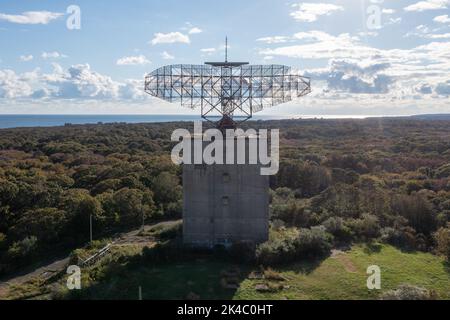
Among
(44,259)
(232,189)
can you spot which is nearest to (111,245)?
(44,259)

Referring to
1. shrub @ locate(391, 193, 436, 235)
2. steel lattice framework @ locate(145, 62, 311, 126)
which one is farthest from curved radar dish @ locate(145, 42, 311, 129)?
shrub @ locate(391, 193, 436, 235)

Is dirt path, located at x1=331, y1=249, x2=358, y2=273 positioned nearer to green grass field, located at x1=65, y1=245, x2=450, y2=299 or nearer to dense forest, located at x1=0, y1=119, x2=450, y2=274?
green grass field, located at x1=65, y1=245, x2=450, y2=299

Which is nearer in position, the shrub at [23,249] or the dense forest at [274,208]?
the shrub at [23,249]

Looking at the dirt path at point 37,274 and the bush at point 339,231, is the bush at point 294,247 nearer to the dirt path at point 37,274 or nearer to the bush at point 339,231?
the bush at point 339,231

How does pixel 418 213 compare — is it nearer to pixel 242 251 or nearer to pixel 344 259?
pixel 344 259
